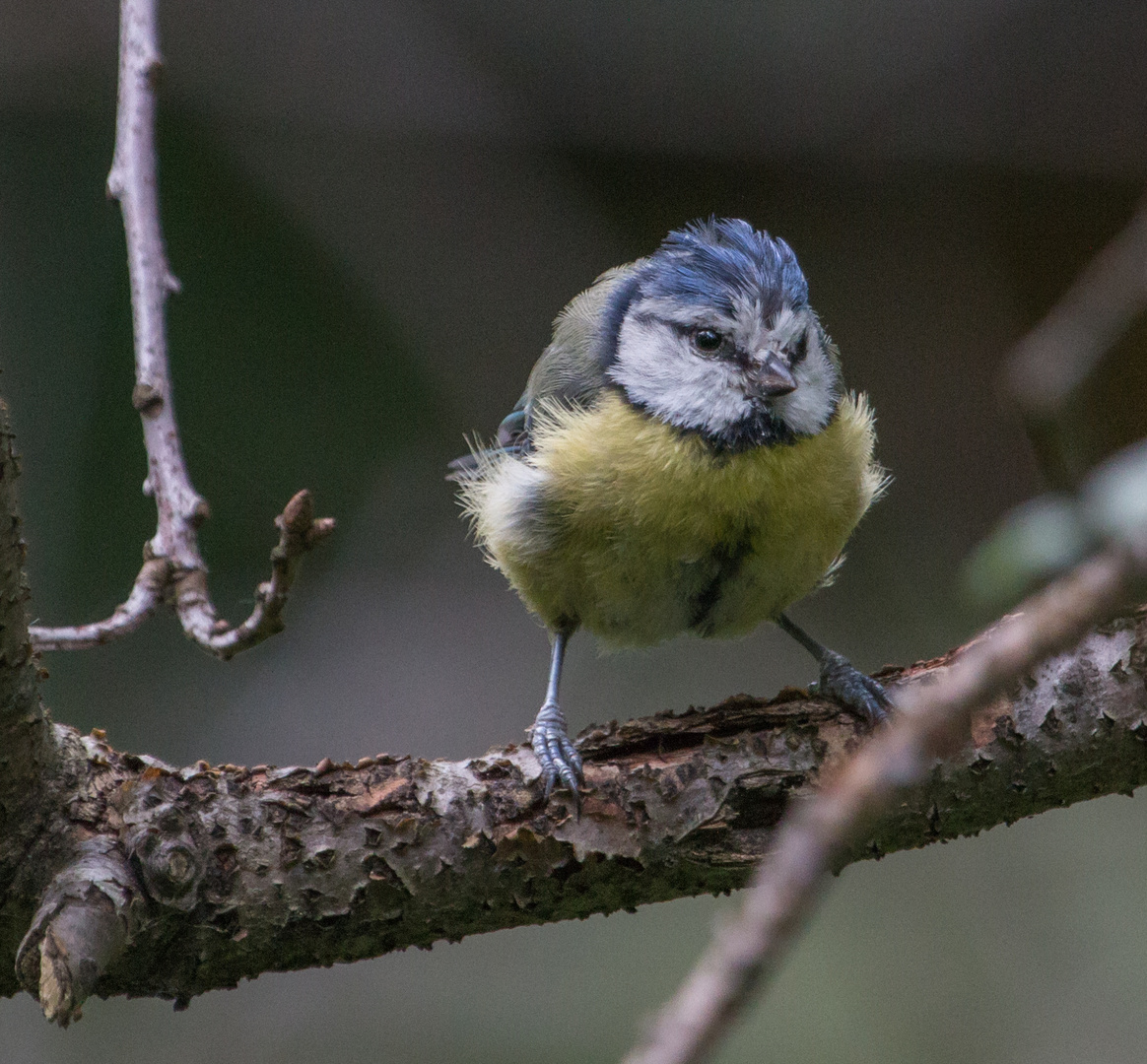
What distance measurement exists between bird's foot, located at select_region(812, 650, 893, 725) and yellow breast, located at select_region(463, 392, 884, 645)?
252mm

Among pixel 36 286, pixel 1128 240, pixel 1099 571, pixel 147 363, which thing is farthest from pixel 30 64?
pixel 1099 571

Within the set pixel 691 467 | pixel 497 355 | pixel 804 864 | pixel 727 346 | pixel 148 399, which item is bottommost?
pixel 804 864

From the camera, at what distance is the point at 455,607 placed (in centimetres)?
421

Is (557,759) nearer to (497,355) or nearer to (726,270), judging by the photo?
(726,270)

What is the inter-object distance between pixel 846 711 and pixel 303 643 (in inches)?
103

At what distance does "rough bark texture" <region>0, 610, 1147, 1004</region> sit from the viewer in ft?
5.02

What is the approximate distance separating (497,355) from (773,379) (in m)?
2.05

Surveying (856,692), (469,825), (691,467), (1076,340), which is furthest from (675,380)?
(1076,340)

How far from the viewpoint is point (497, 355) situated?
13.1 feet

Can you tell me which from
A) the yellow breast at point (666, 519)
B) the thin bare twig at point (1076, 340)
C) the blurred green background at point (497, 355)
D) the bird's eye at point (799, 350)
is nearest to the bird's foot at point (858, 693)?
the yellow breast at point (666, 519)

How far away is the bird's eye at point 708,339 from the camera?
219 centimetres

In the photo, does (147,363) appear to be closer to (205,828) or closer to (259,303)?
(205,828)

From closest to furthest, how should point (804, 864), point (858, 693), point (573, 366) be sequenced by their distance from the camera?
point (804, 864), point (858, 693), point (573, 366)

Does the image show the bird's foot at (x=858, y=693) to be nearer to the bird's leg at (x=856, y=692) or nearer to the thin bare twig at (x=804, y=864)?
the bird's leg at (x=856, y=692)
